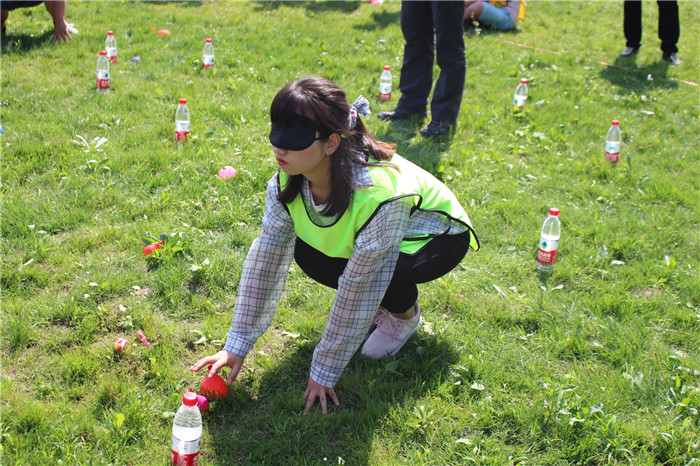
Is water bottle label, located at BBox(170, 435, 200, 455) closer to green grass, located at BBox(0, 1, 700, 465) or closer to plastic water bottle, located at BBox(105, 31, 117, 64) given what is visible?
green grass, located at BBox(0, 1, 700, 465)

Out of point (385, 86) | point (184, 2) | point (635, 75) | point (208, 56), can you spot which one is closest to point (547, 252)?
point (385, 86)

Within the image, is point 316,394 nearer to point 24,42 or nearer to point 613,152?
point 613,152

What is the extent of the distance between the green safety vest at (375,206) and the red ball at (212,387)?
783mm

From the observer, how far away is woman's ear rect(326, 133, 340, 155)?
108 inches

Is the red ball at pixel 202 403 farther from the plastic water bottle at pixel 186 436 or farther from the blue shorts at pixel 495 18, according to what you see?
the blue shorts at pixel 495 18

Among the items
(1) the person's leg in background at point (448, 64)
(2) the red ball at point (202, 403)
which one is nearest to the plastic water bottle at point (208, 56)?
(1) the person's leg in background at point (448, 64)

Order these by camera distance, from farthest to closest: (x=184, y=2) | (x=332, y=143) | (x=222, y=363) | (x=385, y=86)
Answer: (x=184, y=2), (x=385, y=86), (x=222, y=363), (x=332, y=143)

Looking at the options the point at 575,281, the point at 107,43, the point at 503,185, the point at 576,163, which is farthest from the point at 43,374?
the point at 107,43

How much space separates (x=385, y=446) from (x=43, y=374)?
1.70 meters

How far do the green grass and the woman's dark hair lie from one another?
39.7 inches

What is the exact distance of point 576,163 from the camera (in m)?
5.84

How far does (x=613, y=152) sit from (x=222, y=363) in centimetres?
444

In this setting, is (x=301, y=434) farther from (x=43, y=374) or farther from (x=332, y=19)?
(x=332, y=19)

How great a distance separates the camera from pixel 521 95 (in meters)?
7.22
